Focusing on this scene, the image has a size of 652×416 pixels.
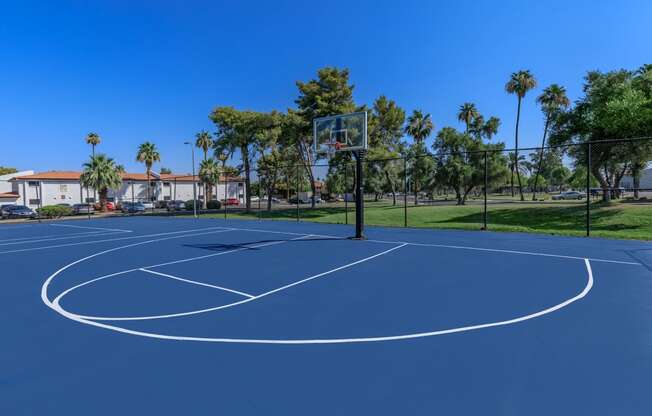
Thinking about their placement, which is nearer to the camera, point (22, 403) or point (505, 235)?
point (22, 403)

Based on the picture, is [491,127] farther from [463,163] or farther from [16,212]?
[16,212]

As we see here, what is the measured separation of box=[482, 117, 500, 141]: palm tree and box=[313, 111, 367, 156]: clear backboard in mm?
42118

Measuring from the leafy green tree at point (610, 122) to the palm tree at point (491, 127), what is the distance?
25854 millimetres

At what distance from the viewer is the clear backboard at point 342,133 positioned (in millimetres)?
13805

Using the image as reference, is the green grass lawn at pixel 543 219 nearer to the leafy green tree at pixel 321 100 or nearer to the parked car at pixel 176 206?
the leafy green tree at pixel 321 100

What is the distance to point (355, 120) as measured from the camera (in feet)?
46.3

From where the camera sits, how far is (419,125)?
53031 millimetres

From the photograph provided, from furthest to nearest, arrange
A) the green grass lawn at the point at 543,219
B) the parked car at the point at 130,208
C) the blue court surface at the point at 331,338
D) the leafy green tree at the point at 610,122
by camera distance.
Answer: the parked car at the point at 130,208 < the leafy green tree at the point at 610,122 < the green grass lawn at the point at 543,219 < the blue court surface at the point at 331,338

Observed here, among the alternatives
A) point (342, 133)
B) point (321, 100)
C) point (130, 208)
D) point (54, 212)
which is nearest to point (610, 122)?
point (342, 133)

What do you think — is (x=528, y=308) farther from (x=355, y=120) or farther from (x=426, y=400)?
(x=355, y=120)

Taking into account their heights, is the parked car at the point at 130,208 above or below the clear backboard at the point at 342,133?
below

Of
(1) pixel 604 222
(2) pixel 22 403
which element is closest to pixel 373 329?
(2) pixel 22 403

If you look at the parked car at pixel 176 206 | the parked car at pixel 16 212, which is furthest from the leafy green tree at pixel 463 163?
the parked car at pixel 16 212

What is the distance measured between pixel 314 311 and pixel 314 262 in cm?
→ 388
